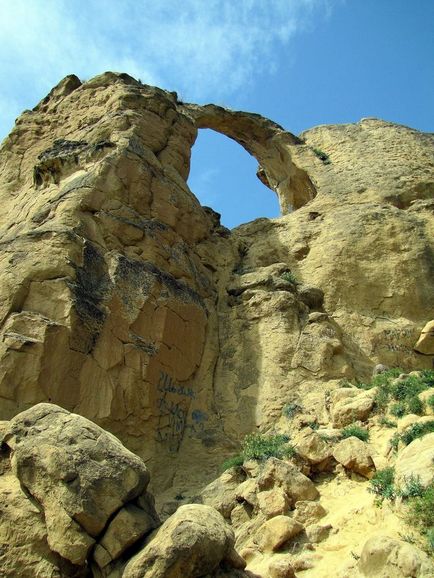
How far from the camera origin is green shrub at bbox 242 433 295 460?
865 centimetres

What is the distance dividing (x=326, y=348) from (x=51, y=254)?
17.5ft

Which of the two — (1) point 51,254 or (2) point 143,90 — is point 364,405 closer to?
(1) point 51,254

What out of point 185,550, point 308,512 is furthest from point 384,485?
point 185,550

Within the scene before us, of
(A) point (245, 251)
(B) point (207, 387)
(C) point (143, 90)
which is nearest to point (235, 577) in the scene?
(B) point (207, 387)

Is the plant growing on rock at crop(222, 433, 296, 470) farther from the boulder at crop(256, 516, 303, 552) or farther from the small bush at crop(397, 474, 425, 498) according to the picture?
the small bush at crop(397, 474, 425, 498)

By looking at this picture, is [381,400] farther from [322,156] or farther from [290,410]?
[322,156]

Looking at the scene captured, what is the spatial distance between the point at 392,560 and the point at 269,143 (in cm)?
1721

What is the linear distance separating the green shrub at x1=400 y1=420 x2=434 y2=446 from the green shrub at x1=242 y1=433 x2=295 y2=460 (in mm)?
1591

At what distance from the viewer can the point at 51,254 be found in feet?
34.6

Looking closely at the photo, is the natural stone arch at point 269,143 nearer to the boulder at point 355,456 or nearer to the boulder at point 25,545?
the boulder at point 355,456

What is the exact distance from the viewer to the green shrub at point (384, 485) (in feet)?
22.3

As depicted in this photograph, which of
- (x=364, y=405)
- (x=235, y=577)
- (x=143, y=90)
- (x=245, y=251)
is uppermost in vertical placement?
(x=143, y=90)

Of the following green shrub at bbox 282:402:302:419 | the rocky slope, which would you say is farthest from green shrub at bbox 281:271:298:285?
green shrub at bbox 282:402:302:419

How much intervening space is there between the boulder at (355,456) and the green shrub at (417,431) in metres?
0.52
